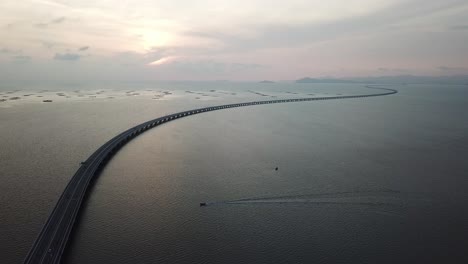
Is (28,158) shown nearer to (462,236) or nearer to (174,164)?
(174,164)

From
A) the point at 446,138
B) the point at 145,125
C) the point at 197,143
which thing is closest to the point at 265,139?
the point at 197,143

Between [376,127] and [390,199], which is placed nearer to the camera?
[390,199]

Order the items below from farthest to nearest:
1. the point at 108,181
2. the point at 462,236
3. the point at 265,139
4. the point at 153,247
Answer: the point at 265,139 → the point at 108,181 → the point at 462,236 → the point at 153,247

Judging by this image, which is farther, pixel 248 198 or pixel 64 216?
pixel 248 198

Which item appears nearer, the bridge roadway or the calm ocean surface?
the bridge roadway

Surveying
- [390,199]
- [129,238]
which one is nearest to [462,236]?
[390,199]

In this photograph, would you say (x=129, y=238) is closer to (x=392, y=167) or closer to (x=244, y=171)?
(x=244, y=171)

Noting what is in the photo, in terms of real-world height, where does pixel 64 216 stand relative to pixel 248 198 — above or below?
above

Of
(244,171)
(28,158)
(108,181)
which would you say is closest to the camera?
(108,181)

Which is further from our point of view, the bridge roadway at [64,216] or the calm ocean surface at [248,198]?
the calm ocean surface at [248,198]
